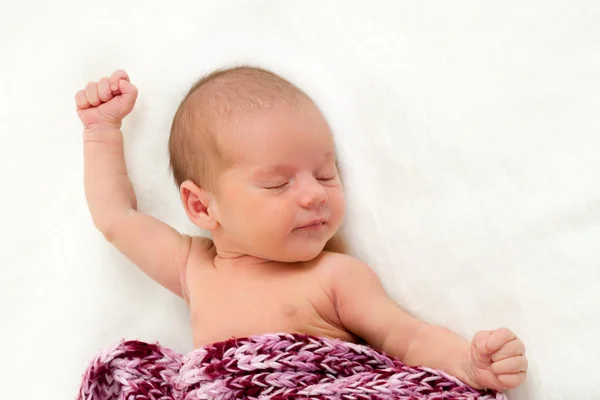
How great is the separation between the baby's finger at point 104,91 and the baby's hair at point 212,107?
195 millimetres

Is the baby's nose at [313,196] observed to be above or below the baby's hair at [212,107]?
below

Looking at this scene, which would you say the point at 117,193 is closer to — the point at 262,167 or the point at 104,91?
Answer: the point at 104,91

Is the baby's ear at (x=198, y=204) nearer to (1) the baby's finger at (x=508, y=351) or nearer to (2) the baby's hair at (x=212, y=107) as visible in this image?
(2) the baby's hair at (x=212, y=107)

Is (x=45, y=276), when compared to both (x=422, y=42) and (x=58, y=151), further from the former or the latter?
(x=422, y=42)

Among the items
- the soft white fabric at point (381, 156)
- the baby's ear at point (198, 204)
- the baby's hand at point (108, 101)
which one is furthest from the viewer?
the baby's hand at point (108, 101)

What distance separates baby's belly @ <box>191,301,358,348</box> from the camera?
1.19 metres

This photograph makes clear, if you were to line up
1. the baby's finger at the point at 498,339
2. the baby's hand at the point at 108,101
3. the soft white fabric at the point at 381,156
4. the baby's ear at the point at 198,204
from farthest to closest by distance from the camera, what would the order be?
the baby's hand at the point at 108,101 < the baby's ear at the point at 198,204 < the soft white fabric at the point at 381,156 < the baby's finger at the point at 498,339

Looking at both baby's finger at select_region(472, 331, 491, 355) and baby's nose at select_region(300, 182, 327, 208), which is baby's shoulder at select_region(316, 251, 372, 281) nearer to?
baby's nose at select_region(300, 182, 327, 208)

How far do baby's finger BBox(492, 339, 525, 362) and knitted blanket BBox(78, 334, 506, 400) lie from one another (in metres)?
0.08

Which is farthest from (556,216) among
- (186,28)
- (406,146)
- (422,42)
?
(186,28)

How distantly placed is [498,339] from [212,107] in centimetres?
58

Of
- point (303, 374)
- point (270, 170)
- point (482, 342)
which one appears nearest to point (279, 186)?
point (270, 170)

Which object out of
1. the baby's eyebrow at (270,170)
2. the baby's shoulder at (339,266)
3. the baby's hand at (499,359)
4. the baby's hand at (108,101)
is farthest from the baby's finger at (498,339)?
the baby's hand at (108,101)

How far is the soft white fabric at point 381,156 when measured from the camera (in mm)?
1123
